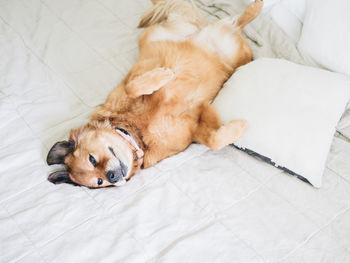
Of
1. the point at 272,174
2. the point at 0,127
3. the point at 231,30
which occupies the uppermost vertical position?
the point at 231,30

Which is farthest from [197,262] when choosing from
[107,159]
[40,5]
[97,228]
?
[40,5]

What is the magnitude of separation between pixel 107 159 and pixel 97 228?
422 mm

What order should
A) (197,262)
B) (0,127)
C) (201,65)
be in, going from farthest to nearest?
(201,65) → (0,127) → (197,262)

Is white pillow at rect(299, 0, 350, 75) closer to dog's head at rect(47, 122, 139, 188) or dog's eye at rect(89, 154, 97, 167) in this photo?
dog's head at rect(47, 122, 139, 188)

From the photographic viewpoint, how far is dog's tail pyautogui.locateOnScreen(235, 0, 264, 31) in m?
2.32

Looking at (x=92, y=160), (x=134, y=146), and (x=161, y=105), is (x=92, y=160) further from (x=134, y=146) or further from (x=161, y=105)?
(x=161, y=105)

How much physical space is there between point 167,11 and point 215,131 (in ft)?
4.26

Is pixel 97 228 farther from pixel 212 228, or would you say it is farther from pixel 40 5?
pixel 40 5

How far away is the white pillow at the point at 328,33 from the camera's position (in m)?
1.81

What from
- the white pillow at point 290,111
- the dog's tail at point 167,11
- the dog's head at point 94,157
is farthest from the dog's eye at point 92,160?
the dog's tail at point 167,11

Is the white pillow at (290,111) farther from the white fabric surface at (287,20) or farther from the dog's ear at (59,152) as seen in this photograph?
the dog's ear at (59,152)

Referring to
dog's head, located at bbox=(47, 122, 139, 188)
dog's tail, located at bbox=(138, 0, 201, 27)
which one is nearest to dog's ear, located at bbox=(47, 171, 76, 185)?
dog's head, located at bbox=(47, 122, 139, 188)

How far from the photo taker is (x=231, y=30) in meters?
2.35

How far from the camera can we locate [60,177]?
66.0 inches
